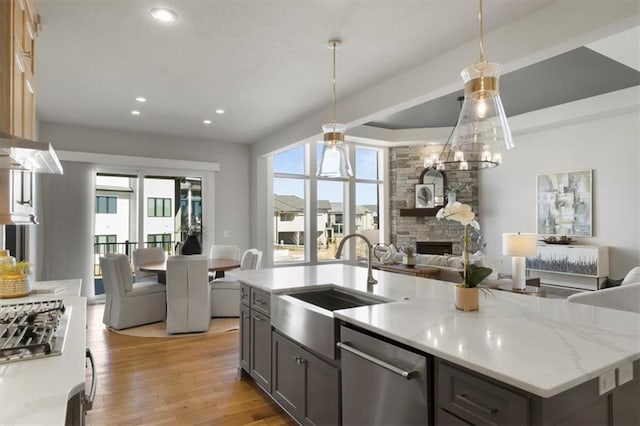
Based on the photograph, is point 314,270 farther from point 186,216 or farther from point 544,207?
point 544,207

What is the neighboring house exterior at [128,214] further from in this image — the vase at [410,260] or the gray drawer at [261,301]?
the gray drawer at [261,301]

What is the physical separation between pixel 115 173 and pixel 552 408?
22.5ft

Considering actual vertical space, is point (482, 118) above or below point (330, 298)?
above

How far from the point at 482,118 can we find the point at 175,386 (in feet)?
9.95

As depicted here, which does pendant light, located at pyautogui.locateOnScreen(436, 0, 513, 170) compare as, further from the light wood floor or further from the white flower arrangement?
the light wood floor

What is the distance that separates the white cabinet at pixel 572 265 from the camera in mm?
6141

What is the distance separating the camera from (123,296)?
456 centimetres

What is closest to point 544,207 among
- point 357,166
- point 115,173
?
point 357,166

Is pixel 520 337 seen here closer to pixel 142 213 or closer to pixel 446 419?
pixel 446 419

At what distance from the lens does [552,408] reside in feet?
3.54

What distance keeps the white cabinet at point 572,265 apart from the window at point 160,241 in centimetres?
682

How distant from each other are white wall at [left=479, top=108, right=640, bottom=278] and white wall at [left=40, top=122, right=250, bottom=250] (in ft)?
18.0

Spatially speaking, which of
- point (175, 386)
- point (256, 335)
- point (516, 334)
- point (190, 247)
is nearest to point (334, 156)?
point (256, 335)

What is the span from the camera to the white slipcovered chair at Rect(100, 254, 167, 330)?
14.9 ft
